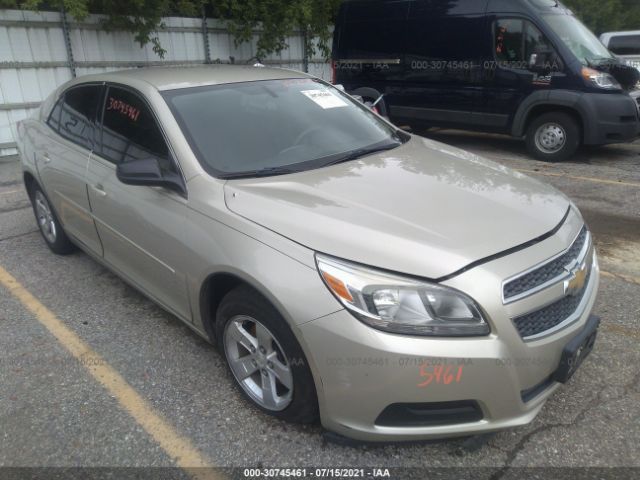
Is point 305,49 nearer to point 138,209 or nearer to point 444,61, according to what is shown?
point 444,61

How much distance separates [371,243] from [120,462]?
58.3 inches

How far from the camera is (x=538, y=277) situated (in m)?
2.07

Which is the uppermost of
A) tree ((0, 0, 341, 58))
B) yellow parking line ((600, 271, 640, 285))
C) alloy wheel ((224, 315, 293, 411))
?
tree ((0, 0, 341, 58))

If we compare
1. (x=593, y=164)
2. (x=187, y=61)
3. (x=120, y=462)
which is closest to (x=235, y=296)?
(x=120, y=462)

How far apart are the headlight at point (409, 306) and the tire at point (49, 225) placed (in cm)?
315

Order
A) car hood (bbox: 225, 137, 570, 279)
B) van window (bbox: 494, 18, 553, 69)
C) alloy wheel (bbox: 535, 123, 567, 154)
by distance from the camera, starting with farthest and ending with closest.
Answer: alloy wheel (bbox: 535, 123, 567, 154)
van window (bbox: 494, 18, 553, 69)
car hood (bbox: 225, 137, 570, 279)

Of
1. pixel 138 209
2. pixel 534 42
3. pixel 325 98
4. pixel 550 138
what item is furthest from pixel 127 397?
pixel 534 42

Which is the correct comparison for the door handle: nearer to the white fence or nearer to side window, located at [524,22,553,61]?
the white fence

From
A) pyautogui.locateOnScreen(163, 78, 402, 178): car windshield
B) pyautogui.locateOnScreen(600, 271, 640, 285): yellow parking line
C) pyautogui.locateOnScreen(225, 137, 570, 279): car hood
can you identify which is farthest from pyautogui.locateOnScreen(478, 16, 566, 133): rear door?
pyautogui.locateOnScreen(225, 137, 570, 279): car hood

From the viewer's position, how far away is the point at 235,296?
7.79ft

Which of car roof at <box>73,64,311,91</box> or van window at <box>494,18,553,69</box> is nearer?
car roof at <box>73,64,311,91</box>

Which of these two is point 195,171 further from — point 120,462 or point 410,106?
point 410,106

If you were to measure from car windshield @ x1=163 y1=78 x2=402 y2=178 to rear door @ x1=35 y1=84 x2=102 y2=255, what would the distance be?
0.90 m

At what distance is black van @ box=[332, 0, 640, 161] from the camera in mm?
7188
